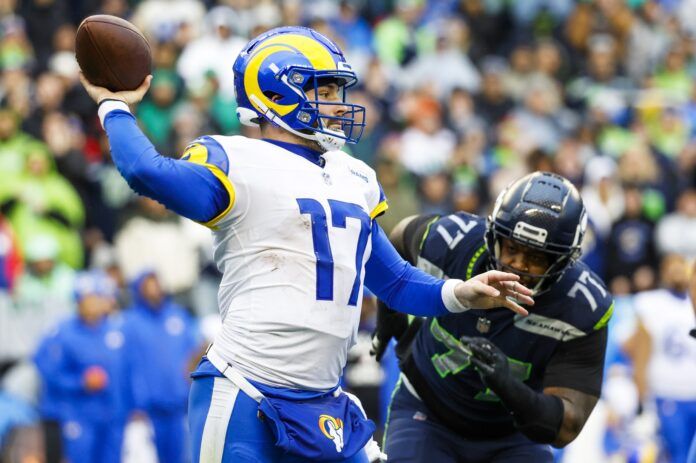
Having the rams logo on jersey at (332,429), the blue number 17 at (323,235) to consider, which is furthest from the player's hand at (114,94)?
the rams logo on jersey at (332,429)

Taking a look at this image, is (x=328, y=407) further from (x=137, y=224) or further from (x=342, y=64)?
(x=137, y=224)

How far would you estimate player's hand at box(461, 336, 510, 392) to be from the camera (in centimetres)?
464

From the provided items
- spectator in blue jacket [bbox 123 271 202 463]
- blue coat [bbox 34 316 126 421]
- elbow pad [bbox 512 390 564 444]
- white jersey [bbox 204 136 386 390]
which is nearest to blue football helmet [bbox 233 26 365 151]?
white jersey [bbox 204 136 386 390]

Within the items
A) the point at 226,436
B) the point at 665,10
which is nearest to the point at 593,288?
the point at 226,436

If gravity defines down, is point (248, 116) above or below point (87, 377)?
above

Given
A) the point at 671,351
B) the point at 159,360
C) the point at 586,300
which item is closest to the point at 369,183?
the point at 586,300

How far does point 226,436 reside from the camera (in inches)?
163

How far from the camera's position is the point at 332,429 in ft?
13.8

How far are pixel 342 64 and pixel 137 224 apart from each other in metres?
7.17

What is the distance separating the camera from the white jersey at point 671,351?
10.5 m

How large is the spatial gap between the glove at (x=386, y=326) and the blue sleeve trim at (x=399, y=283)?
0.83m

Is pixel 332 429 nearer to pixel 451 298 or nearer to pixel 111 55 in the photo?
pixel 451 298

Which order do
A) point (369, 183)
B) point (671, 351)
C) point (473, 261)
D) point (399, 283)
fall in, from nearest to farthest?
point (369, 183), point (399, 283), point (473, 261), point (671, 351)

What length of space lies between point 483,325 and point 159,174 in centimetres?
167
